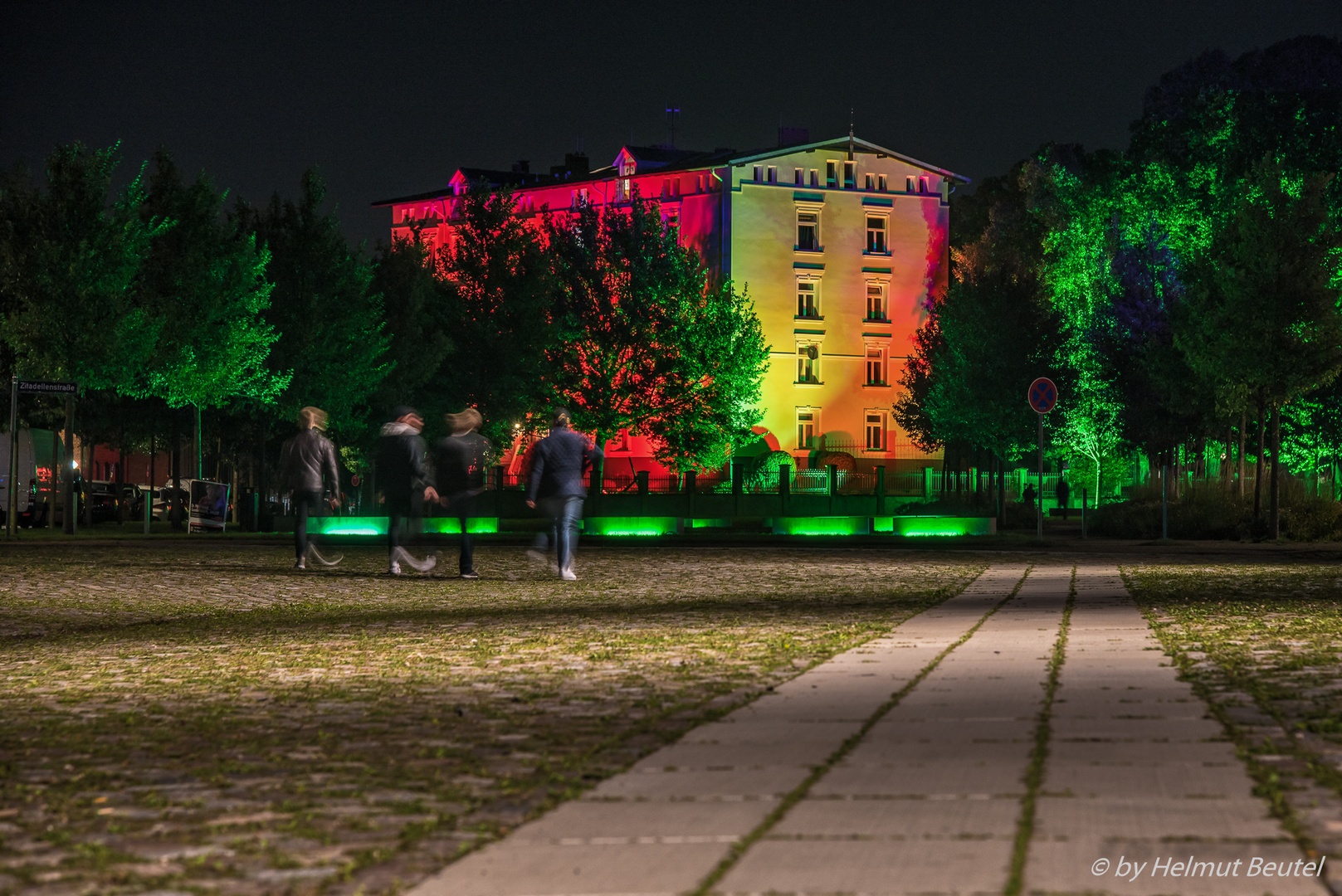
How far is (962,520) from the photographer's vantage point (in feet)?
117

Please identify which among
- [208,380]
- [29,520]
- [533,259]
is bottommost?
[29,520]

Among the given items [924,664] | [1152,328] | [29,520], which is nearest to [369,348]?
[29,520]

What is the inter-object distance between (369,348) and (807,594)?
31.1 m

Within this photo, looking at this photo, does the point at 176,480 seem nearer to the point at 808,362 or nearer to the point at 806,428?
the point at 806,428

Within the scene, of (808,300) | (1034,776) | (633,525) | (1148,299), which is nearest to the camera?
(1034,776)

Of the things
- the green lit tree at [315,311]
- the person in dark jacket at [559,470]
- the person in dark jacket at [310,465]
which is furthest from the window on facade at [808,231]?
the person in dark jacket at [559,470]

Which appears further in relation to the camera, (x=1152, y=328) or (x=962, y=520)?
(x=1152, y=328)

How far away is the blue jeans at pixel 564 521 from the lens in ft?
59.8

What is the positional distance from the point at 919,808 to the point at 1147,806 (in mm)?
682

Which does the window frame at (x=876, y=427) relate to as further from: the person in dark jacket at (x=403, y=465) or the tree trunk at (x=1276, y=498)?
the person in dark jacket at (x=403, y=465)

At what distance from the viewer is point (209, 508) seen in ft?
129

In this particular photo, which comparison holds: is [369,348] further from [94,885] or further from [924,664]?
[94,885]

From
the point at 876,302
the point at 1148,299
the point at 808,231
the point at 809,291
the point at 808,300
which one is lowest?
the point at 1148,299

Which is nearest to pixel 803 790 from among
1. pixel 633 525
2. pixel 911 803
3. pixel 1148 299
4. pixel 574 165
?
pixel 911 803
